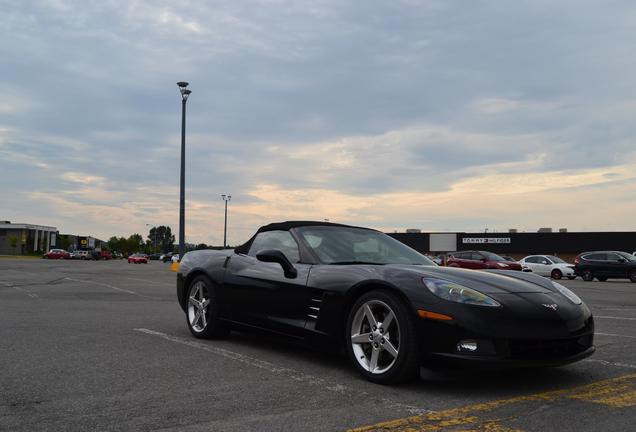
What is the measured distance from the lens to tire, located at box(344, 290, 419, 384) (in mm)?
4164

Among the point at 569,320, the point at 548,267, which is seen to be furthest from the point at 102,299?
the point at 548,267

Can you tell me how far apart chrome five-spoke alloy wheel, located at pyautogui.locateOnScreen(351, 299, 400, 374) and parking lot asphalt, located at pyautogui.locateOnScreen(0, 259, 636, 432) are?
0.59ft

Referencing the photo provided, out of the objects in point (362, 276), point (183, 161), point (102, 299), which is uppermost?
point (183, 161)

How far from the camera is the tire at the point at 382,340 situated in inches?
164

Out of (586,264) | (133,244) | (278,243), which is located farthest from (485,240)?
(133,244)

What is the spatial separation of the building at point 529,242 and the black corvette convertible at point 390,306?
62064 millimetres

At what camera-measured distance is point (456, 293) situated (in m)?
4.20

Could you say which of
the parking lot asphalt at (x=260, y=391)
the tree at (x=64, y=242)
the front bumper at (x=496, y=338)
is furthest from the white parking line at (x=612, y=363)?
the tree at (x=64, y=242)

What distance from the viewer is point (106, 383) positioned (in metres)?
4.29

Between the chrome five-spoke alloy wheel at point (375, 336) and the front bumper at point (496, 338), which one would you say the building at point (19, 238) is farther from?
the front bumper at point (496, 338)

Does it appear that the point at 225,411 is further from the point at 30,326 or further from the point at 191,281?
the point at 30,326

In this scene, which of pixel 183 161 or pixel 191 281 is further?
pixel 183 161

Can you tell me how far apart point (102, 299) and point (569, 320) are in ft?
31.7

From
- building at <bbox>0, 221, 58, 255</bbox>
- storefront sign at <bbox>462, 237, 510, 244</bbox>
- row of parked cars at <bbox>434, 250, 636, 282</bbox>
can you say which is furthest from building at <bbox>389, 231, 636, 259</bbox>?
building at <bbox>0, 221, 58, 255</bbox>
